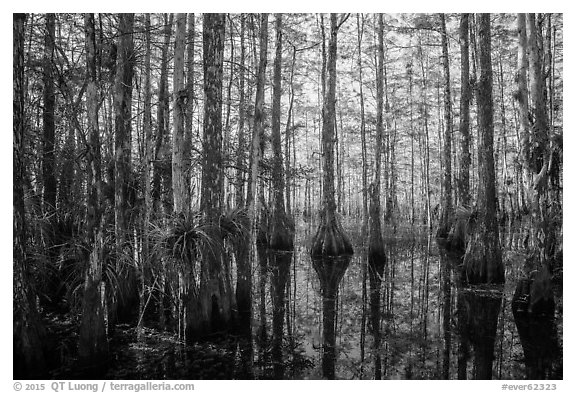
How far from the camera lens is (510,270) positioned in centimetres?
838

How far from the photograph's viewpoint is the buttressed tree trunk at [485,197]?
686cm

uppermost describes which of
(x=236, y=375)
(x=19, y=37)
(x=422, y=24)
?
(x=422, y=24)

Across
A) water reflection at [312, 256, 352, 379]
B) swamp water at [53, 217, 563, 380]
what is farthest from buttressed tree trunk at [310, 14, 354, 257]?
swamp water at [53, 217, 563, 380]

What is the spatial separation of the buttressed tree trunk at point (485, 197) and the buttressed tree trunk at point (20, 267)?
6.96 meters

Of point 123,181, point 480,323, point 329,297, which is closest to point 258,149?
point 123,181

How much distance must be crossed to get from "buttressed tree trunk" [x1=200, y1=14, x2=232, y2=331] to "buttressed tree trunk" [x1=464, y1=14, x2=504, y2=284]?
15.8 ft

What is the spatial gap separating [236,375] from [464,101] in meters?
9.16

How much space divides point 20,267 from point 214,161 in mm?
2489

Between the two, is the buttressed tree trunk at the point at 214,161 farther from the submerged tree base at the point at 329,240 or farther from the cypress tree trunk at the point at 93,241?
the submerged tree base at the point at 329,240

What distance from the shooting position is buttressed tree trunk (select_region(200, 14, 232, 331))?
4.86 metres

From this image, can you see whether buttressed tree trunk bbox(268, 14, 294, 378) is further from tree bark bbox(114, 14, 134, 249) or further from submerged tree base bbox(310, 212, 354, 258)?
tree bark bbox(114, 14, 134, 249)

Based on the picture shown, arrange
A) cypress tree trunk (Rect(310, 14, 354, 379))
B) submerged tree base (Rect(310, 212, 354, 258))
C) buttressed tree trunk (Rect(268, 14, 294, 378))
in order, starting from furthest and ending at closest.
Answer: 1. submerged tree base (Rect(310, 212, 354, 258))
2. cypress tree trunk (Rect(310, 14, 354, 379))
3. buttressed tree trunk (Rect(268, 14, 294, 378))
